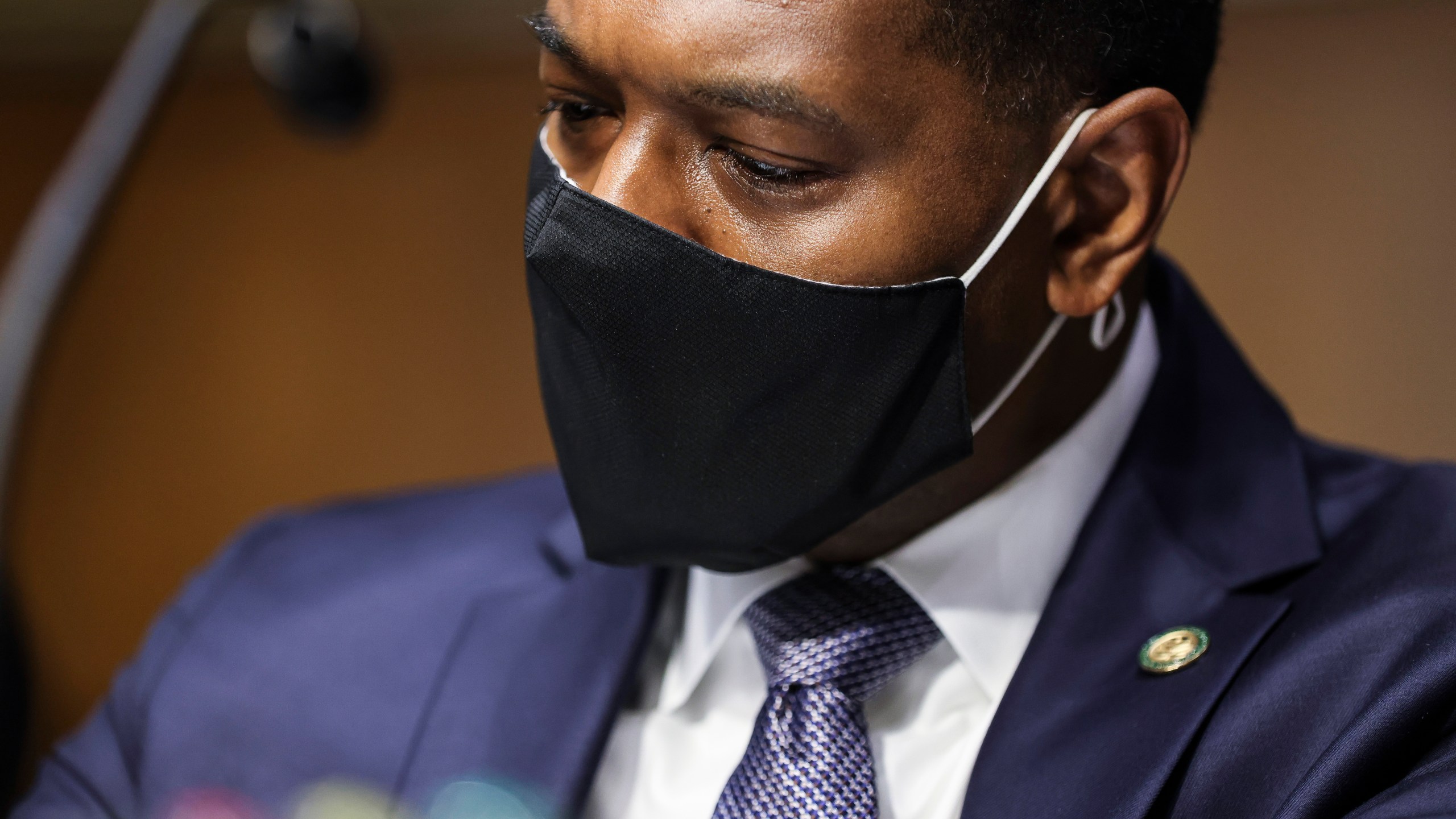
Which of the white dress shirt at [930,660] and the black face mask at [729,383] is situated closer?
the black face mask at [729,383]

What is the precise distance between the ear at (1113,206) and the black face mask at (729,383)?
63mm

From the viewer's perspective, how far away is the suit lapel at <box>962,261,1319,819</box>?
42.2 inches

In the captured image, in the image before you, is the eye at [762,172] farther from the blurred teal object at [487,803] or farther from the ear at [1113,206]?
the blurred teal object at [487,803]

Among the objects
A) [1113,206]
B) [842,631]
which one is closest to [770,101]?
[1113,206]

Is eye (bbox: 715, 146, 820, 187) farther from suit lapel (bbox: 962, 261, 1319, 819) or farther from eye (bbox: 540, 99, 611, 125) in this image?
suit lapel (bbox: 962, 261, 1319, 819)

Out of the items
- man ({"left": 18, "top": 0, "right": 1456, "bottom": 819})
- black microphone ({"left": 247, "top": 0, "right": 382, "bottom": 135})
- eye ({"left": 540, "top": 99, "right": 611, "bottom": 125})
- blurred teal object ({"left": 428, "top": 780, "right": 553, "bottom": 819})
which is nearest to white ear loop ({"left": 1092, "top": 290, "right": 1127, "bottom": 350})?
man ({"left": 18, "top": 0, "right": 1456, "bottom": 819})

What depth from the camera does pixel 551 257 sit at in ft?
3.47

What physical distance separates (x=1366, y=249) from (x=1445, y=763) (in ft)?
4.77

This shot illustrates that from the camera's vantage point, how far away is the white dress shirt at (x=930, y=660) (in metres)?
Answer: 1.21

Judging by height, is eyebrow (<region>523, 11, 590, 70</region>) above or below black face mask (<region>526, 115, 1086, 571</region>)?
above

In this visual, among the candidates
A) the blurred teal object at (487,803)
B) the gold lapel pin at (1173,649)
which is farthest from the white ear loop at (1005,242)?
the blurred teal object at (487,803)

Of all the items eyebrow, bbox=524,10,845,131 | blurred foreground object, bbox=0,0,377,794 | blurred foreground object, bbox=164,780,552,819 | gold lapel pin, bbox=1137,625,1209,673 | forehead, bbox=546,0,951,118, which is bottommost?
blurred foreground object, bbox=164,780,552,819

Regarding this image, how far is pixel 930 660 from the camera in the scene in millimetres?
1248

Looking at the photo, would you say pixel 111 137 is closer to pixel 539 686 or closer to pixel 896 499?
pixel 539 686
